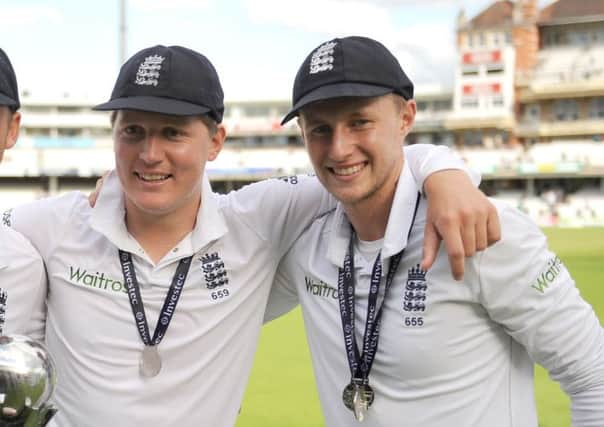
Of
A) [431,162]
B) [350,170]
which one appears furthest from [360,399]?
[431,162]

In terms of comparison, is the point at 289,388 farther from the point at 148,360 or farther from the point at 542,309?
the point at 542,309

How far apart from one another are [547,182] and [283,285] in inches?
1638

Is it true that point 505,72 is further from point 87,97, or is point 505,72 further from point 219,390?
point 219,390

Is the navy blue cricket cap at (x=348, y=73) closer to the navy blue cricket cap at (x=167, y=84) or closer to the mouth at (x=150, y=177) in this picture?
the navy blue cricket cap at (x=167, y=84)

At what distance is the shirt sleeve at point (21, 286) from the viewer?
2.33 meters

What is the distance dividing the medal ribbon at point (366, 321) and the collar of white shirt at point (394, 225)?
1.2 inches

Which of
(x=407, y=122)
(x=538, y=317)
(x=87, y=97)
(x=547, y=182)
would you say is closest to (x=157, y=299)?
(x=407, y=122)

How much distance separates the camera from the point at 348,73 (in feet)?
7.18

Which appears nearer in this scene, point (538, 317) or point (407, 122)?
point (538, 317)

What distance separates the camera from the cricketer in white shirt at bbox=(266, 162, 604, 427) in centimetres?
212

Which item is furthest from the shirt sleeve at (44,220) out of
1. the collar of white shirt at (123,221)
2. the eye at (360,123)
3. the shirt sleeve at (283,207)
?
the eye at (360,123)

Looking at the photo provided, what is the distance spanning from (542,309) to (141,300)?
1.21 metres

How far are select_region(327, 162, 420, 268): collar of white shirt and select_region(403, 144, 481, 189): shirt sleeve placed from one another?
0.03 m

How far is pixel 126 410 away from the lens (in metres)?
2.35
